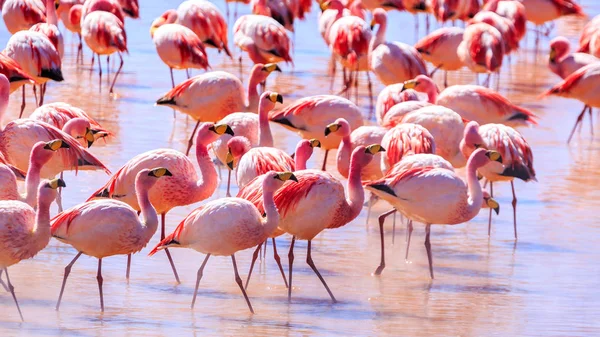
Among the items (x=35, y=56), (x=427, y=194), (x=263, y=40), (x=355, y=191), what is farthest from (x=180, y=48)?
(x=427, y=194)

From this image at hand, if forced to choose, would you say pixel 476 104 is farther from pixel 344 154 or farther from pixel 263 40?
pixel 263 40

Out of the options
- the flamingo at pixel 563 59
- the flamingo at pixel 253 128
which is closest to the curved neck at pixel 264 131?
the flamingo at pixel 253 128

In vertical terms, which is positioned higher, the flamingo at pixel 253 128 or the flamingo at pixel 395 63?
the flamingo at pixel 253 128

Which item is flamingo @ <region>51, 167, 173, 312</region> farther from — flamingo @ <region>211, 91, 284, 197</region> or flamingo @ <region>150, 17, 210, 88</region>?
flamingo @ <region>150, 17, 210, 88</region>

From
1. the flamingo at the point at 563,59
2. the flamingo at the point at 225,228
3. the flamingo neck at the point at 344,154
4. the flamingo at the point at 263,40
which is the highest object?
the flamingo at the point at 225,228

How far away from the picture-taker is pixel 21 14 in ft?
43.3

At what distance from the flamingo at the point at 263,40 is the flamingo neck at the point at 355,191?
5.43 metres

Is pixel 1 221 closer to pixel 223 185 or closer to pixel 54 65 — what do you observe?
pixel 223 185

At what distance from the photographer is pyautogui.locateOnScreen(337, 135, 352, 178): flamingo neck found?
7918 millimetres

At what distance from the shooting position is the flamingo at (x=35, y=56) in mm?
10305

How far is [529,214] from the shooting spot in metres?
8.76

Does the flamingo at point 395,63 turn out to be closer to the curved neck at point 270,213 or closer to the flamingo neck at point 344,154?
the flamingo neck at point 344,154

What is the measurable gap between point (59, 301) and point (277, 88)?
739cm

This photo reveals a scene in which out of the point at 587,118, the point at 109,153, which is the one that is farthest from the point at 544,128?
the point at 109,153
